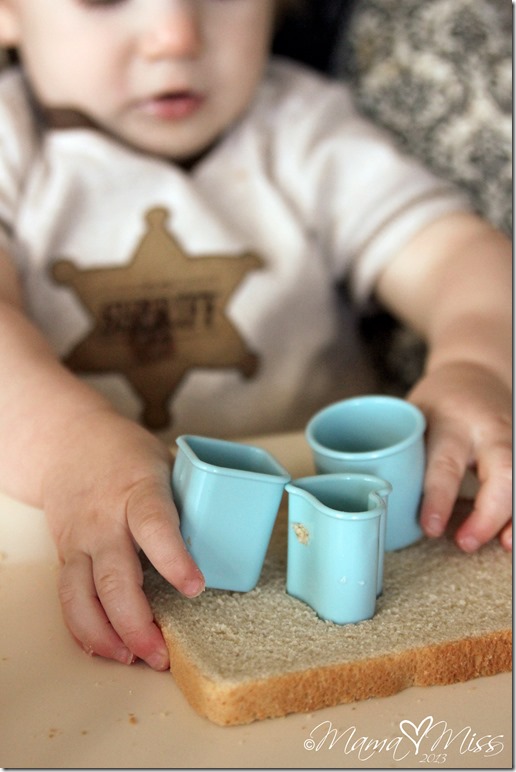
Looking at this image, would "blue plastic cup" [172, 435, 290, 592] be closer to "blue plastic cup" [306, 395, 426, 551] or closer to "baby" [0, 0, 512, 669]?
"blue plastic cup" [306, 395, 426, 551]

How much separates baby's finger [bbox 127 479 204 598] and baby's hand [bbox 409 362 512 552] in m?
0.20

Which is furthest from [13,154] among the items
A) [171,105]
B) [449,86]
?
[449,86]

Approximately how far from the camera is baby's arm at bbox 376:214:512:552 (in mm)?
750

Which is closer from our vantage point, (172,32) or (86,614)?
(86,614)

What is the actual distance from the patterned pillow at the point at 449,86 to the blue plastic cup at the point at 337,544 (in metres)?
0.58

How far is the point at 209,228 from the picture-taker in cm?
108

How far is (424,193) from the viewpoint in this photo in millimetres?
1114

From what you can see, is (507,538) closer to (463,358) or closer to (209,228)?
(463,358)

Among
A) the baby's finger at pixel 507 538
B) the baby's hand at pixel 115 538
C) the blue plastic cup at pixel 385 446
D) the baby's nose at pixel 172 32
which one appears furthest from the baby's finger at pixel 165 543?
the baby's nose at pixel 172 32

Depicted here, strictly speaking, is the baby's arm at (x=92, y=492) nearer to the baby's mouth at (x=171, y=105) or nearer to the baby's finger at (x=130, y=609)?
the baby's finger at (x=130, y=609)

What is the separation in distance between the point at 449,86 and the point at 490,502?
608mm

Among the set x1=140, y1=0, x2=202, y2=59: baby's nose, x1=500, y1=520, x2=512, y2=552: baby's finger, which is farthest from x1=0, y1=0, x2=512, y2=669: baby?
x1=500, y1=520, x2=512, y2=552: baby's finger

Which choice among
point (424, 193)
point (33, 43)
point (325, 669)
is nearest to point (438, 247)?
point (424, 193)

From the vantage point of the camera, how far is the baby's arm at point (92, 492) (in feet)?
2.05
